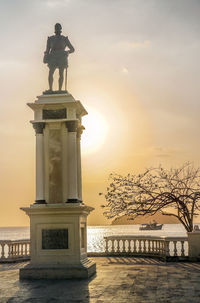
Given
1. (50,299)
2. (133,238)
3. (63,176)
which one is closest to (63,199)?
(63,176)

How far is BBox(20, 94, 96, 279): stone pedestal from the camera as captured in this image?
13195 millimetres

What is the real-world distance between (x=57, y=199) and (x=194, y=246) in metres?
6.04

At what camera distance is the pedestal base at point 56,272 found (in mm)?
12836

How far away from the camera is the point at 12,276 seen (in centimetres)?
1354

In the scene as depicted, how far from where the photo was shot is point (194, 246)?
54.9 feet

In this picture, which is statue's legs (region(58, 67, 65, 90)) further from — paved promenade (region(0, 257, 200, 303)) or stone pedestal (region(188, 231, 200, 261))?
stone pedestal (region(188, 231, 200, 261))

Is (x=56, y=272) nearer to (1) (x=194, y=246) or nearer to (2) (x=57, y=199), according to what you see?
(2) (x=57, y=199)

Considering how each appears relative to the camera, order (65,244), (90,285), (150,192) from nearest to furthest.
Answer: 1. (90,285)
2. (65,244)
3. (150,192)

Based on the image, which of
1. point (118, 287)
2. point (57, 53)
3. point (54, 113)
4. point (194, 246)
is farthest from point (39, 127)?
point (194, 246)

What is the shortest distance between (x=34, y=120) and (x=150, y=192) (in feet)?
31.1

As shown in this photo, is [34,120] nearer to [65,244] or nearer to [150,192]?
[65,244]

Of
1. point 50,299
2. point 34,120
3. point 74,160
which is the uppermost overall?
point 34,120

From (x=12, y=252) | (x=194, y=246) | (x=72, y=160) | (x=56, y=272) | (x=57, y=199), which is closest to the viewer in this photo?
(x=56, y=272)

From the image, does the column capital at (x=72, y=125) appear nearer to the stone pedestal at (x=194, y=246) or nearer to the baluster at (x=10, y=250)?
the stone pedestal at (x=194, y=246)
